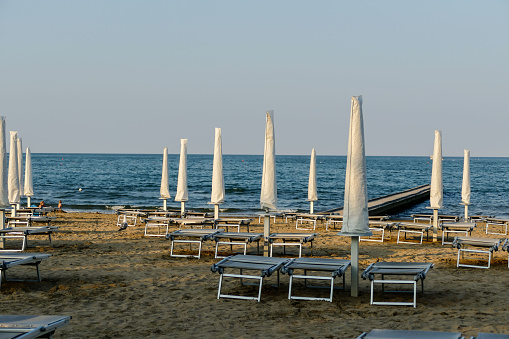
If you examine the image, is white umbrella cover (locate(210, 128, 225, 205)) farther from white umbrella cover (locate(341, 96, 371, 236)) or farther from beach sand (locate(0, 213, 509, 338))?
white umbrella cover (locate(341, 96, 371, 236))

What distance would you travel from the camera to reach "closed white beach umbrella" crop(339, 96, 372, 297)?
7.42 metres

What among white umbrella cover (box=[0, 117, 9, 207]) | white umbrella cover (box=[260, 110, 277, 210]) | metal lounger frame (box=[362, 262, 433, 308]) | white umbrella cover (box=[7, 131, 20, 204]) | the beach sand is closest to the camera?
the beach sand

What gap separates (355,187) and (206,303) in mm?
2610

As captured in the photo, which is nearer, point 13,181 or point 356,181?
point 356,181

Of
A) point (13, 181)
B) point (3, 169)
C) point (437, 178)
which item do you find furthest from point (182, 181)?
point (437, 178)

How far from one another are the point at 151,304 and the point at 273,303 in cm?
165

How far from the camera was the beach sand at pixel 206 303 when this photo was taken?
602cm

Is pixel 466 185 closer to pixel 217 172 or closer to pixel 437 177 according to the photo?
pixel 437 177

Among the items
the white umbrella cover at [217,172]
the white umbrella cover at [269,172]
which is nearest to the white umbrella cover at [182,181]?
the white umbrella cover at [217,172]

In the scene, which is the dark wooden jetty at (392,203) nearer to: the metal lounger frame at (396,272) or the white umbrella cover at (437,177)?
the white umbrella cover at (437,177)

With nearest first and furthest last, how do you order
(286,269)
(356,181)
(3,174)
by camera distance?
(286,269) < (356,181) < (3,174)

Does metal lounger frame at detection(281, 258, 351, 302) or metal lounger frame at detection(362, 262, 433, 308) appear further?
metal lounger frame at detection(281, 258, 351, 302)

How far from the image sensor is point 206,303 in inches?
284

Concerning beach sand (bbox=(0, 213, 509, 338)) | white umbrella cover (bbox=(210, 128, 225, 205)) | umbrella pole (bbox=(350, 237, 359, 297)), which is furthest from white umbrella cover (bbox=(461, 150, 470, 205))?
umbrella pole (bbox=(350, 237, 359, 297))
